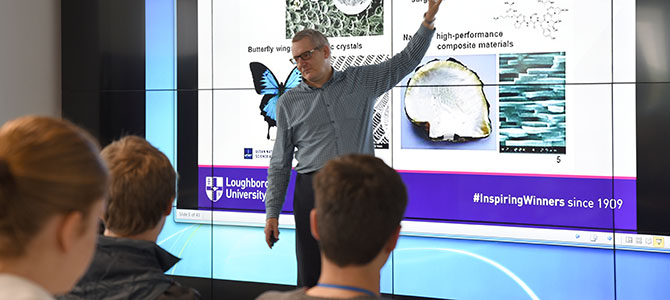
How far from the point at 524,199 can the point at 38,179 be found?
3409 millimetres

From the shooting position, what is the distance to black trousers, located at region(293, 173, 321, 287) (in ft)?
11.0

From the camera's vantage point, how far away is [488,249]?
4.01 m

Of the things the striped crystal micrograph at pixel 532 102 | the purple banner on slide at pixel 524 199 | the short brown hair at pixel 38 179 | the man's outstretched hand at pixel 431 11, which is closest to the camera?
the short brown hair at pixel 38 179

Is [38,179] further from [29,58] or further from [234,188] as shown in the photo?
[29,58]

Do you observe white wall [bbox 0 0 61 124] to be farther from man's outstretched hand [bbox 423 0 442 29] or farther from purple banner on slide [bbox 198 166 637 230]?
man's outstretched hand [bbox 423 0 442 29]

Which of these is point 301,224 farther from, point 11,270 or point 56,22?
point 56,22

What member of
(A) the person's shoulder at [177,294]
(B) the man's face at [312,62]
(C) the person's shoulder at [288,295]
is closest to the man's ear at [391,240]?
(C) the person's shoulder at [288,295]

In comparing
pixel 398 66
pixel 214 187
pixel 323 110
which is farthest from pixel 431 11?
pixel 214 187

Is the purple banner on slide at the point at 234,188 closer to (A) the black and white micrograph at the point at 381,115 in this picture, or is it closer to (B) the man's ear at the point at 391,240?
(A) the black and white micrograph at the point at 381,115

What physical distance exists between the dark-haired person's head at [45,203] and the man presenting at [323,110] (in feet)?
7.87

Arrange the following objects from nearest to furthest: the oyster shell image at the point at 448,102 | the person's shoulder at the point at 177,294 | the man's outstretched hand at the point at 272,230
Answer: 1. the person's shoulder at the point at 177,294
2. the man's outstretched hand at the point at 272,230
3. the oyster shell image at the point at 448,102

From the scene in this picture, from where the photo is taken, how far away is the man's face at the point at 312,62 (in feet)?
10.9

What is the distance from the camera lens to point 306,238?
341 cm

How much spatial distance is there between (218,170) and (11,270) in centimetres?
382
